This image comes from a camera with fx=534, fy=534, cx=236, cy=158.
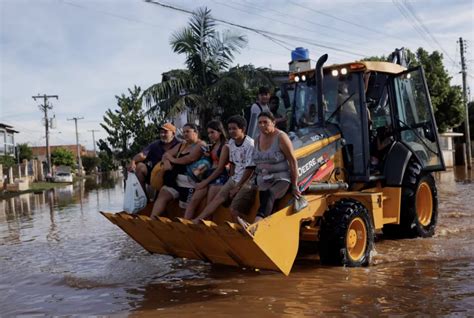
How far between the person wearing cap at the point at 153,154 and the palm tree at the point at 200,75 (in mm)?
10927

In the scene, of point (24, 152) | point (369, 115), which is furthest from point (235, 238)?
point (24, 152)

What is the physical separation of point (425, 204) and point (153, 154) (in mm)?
4803

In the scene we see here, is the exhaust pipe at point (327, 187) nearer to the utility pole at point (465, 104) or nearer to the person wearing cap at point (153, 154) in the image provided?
the person wearing cap at point (153, 154)

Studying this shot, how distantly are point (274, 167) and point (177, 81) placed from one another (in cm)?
1369

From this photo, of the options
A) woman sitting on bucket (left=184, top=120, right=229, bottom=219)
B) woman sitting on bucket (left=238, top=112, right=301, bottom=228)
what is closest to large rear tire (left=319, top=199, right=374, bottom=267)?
woman sitting on bucket (left=238, top=112, right=301, bottom=228)

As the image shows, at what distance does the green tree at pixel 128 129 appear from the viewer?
955 inches

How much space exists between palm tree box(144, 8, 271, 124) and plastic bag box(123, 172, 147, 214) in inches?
444

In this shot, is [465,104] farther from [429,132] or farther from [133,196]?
[133,196]

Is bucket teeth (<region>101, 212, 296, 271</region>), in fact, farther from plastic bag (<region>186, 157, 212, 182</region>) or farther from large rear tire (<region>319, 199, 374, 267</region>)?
large rear tire (<region>319, 199, 374, 267</region>)

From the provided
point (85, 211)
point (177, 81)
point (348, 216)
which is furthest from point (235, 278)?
point (177, 81)

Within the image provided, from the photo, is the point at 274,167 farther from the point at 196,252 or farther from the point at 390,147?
the point at 390,147

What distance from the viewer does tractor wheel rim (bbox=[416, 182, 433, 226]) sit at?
9.09 meters

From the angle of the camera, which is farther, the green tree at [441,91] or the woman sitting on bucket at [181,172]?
the green tree at [441,91]

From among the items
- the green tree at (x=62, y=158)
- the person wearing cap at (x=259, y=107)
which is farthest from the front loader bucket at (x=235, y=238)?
the green tree at (x=62, y=158)
